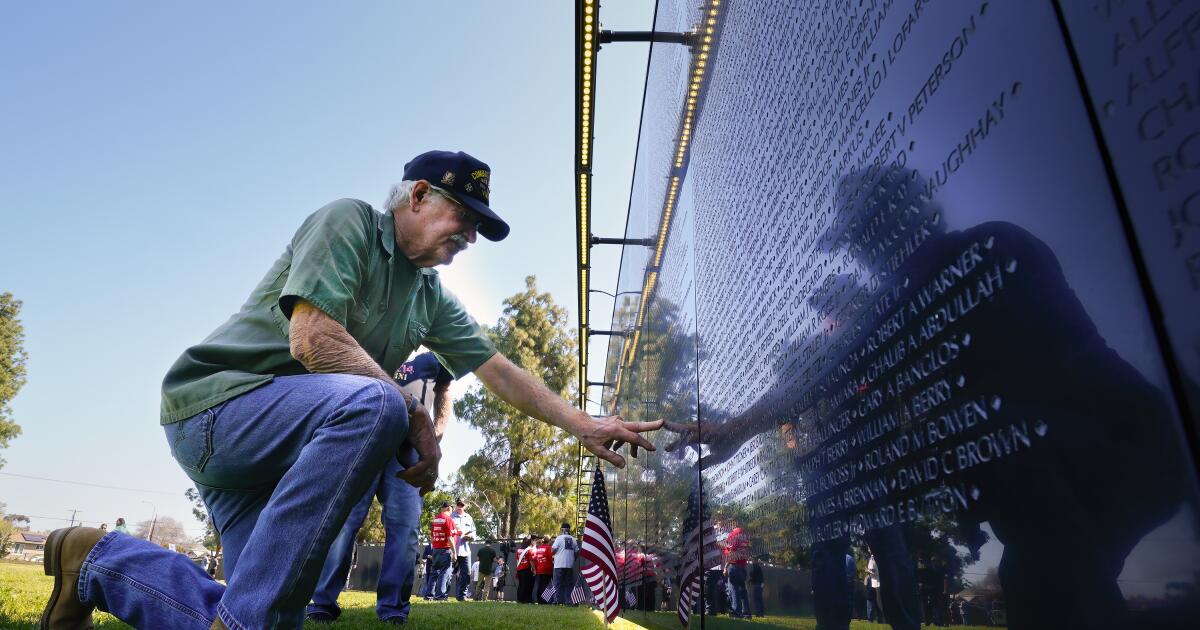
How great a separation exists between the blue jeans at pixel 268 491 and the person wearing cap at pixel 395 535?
5.64ft

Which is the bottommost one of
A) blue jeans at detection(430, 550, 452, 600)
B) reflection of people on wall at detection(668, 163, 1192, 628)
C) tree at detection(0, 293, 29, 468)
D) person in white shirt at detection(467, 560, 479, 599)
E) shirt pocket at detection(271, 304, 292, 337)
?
person in white shirt at detection(467, 560, 479, 599)

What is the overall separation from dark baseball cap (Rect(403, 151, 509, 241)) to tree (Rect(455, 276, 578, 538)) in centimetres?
2126

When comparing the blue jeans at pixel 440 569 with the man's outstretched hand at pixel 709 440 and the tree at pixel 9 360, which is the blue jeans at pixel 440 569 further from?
the tree at pixel 9 360

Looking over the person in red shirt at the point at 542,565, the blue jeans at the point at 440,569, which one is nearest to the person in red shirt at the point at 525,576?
the person in red shirt at the point at 542,565

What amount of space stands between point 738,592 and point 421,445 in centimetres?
97

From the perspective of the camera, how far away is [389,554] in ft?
14.1

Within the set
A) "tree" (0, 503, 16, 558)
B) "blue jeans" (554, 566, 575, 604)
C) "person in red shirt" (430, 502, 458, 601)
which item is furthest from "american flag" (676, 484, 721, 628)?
"tree" (0, 503, 16, 558)

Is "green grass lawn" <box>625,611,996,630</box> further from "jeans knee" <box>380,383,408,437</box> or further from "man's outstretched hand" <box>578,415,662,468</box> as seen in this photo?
"jeans knee" <box>380,383,408,437</box>

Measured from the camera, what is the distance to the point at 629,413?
6.38m

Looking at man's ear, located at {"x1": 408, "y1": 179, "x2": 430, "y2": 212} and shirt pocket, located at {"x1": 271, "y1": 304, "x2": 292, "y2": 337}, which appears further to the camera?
man's ear, located at {"x1": 408, "y1": 179, "x2": 430, "y2": 212}

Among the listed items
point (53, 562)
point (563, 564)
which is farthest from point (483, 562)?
point (53, 562)

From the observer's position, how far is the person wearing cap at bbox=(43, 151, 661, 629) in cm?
143

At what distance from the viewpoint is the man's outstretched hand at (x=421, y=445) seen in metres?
1.84

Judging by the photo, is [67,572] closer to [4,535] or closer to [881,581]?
[881,581]
